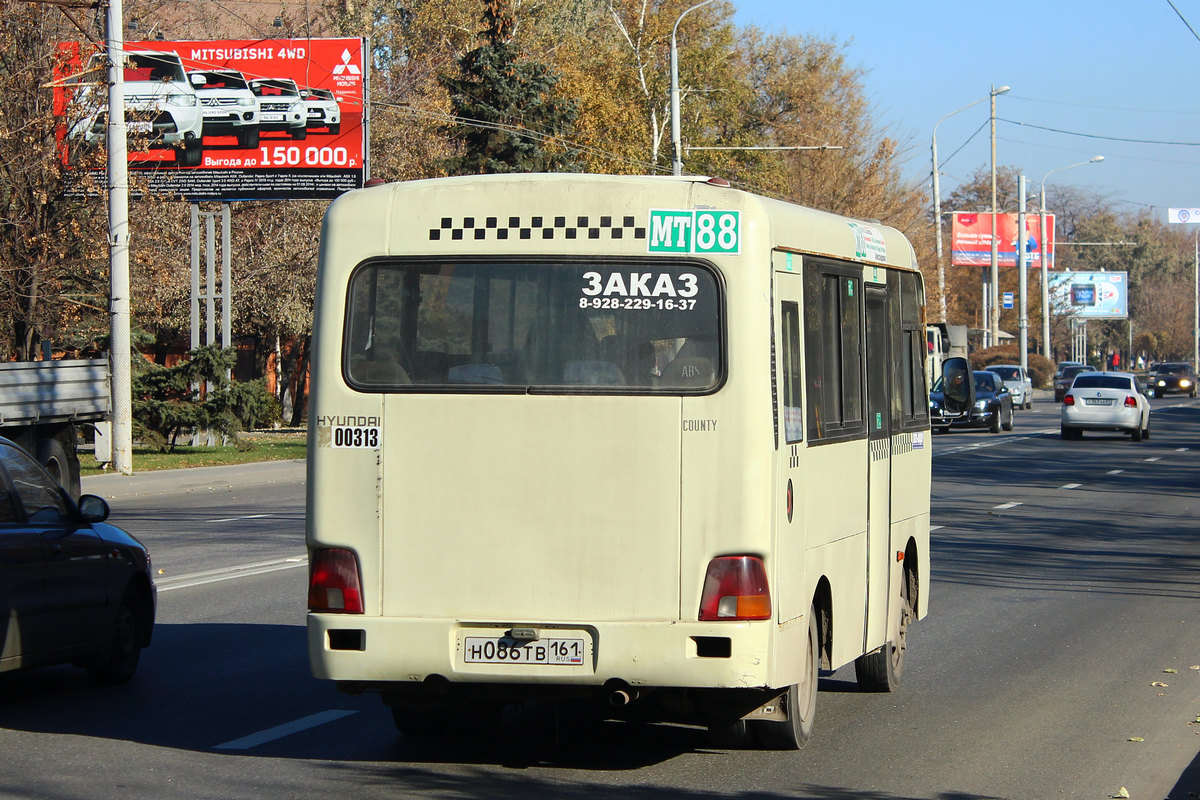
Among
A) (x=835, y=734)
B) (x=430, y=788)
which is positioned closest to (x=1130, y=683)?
(x=835, y=734)

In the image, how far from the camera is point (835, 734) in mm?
7715

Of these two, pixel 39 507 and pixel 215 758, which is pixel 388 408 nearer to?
pixel 215 758

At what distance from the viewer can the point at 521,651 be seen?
251 inches

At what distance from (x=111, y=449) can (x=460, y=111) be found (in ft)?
65.2

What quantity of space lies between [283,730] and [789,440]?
2.88 meters

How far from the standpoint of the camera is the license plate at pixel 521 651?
6371mm

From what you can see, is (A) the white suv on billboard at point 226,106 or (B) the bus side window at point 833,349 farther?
(A) the white suv on billboard at point 226,106

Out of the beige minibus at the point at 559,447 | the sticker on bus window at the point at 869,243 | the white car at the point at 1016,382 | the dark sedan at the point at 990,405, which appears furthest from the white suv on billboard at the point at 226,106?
the beige minibus at the point at 559,447

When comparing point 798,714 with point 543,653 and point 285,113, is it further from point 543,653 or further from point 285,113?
point 285,113

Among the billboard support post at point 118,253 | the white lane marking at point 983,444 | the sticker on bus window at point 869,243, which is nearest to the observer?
the sticker on bus window at point 869,243

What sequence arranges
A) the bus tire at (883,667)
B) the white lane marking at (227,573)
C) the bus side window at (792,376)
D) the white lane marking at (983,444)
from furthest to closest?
the white lane marking at (983,444) → the white lane marking at (227,573) → the bus tire at (883,667) → the bus side window at (792,376)

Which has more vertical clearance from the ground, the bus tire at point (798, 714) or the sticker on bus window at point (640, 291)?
the sticker on bus window at point (640, 291)

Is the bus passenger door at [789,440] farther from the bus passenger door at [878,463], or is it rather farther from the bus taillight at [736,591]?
the bus passenger door at [878,463]

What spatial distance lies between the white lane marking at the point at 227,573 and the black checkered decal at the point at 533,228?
278 inches
